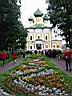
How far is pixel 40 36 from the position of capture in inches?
5468

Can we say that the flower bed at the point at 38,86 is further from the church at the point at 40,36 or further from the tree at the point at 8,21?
the church at the point at 40,36

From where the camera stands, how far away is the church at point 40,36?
13588cm

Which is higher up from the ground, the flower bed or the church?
the flower bed

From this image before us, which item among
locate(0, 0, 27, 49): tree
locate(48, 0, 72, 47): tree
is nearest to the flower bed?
locate(0, 0, 27, 49): tree

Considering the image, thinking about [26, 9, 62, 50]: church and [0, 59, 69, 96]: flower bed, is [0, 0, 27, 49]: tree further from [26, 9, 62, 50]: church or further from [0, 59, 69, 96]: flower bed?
[26, 9, 62, 50]: church

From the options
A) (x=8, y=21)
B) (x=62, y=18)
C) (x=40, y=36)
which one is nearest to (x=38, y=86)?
(x=8, y=21)

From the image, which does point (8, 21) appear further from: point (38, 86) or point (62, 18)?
point (38, 86)

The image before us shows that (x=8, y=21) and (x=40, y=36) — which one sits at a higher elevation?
(x=8, y=21)

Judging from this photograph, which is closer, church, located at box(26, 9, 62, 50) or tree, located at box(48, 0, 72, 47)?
tree, located at box(48, 0, 72, 47)

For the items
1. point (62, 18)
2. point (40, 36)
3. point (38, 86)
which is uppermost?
point (38, 86)

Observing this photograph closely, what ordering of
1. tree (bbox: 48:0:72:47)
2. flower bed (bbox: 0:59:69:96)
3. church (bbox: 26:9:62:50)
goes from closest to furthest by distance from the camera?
flower bed (bbox: 0:59:69:96) → tree (bbox: 48:0:72:47) → church (bbox: 26:9:62:50)

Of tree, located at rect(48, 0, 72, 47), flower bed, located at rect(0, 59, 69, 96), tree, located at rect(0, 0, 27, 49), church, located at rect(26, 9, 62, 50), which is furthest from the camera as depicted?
church, located at rect(26, 9, 62, 50)

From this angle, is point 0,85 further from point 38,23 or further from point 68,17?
point 38,23

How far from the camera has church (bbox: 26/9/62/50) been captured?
446ft
